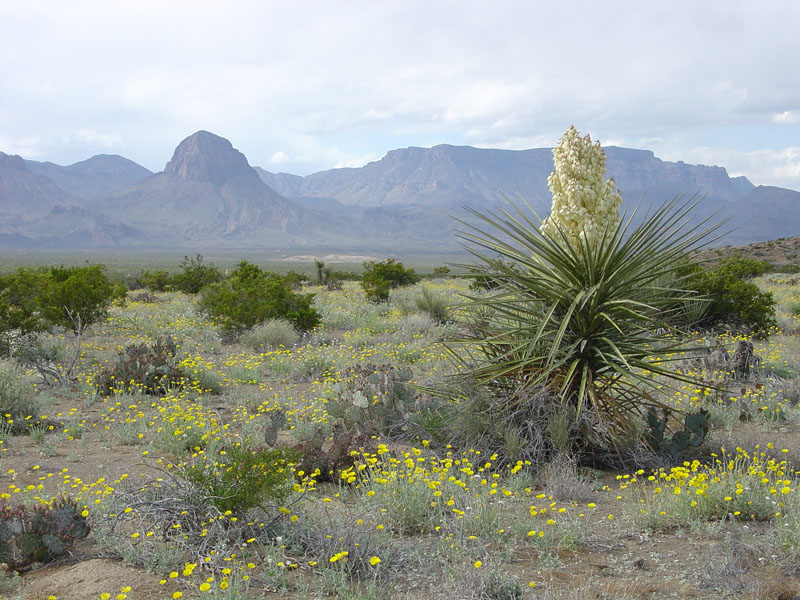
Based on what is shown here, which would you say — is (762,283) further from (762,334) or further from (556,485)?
(556,485)

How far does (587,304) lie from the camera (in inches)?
203

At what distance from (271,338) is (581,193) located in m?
8.14

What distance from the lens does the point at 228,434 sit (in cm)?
646

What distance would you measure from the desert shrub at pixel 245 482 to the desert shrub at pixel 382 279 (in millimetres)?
15448

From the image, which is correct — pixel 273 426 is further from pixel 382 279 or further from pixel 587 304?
pixel 382 279

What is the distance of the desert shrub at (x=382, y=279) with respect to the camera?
64.1ft

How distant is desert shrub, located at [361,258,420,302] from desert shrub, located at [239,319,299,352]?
23.8ft

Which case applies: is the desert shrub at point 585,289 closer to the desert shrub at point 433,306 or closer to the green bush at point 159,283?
the desert shrub at point 433,306

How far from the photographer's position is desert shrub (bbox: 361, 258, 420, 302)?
64.1 ft

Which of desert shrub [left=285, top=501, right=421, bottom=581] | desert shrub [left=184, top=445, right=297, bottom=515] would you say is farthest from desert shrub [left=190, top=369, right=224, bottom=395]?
desert shrub [left=285, top=501, right=421, bottom=581]

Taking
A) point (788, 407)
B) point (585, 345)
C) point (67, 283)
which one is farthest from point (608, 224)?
point (67, 283)

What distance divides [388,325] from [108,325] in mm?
6339

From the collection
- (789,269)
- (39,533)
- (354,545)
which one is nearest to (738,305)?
(354,545)

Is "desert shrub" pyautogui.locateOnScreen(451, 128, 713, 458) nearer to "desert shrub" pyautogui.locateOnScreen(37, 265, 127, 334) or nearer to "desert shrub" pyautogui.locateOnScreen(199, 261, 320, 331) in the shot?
"desert shrub" pyautogui.locateOnScreen(37, 265, 127, 334)
